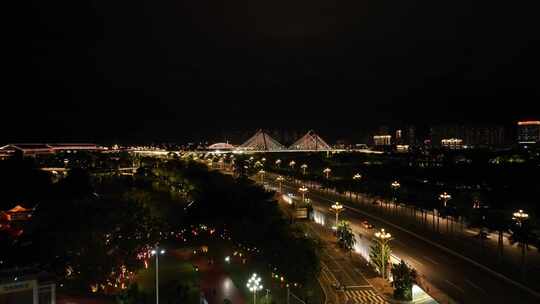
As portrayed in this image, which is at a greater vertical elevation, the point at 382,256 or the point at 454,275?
the point at 382,256

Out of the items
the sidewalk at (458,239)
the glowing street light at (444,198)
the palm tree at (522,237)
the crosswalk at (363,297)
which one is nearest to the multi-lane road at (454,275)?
the sidewalk at (458,239)

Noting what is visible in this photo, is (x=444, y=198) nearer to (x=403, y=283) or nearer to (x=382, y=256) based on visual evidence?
(x=382, y=256)

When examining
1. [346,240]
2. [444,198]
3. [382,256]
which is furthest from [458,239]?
[382,256]

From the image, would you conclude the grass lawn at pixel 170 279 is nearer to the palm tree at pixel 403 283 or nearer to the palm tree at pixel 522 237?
the palm tree at pixel 403 283

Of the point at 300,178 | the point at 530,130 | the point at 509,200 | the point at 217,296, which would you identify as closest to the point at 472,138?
the point at 530,130

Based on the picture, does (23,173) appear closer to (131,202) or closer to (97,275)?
(131,202)

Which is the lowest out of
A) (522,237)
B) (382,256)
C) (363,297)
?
(363,297)
